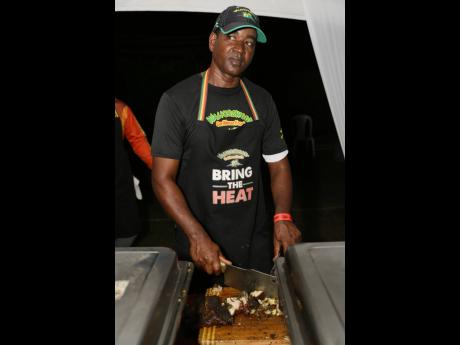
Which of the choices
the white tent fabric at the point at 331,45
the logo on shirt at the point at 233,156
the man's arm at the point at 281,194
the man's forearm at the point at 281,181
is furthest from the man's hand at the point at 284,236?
the white tent fabric at the point at 331,45

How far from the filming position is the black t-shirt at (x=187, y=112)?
6.10ft

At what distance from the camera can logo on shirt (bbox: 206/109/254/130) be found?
1.91 meters

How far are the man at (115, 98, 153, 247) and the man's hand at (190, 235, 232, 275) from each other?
1.07 m

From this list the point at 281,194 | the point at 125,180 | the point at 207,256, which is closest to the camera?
the point at 207,256

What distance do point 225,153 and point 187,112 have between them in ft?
Answer: 0.96

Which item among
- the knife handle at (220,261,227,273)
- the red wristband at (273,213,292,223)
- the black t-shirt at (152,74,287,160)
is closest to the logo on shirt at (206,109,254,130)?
the black t-shirt at (152,74,287,160)

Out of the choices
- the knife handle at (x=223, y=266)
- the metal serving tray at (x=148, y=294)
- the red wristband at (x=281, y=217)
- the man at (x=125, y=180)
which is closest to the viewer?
the metal serving tray at (x=148, y=294)

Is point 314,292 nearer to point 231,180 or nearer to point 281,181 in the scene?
point 231,180

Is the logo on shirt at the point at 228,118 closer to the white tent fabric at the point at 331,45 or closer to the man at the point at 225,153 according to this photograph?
the man at the point at 225,153

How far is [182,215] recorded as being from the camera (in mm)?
1775

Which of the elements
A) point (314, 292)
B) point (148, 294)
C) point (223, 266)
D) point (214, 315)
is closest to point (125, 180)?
point (223, 266)

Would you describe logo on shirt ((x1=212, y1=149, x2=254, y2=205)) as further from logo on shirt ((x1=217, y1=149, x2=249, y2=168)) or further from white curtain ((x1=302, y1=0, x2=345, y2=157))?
white curtain ((x1=302, y1=0, x2=345, y2=157))

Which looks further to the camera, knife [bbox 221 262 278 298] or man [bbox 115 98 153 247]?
man [bbox 115 98 153 247]
